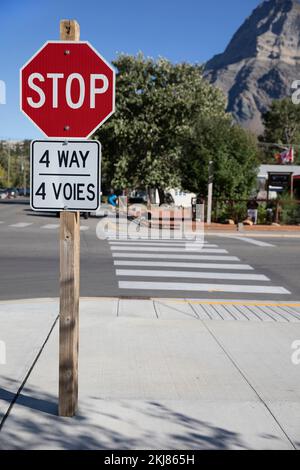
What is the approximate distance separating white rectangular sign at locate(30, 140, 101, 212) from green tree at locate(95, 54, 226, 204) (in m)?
32.5

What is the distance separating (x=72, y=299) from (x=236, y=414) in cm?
159

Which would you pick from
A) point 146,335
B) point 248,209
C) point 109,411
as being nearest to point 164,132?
point 248,209

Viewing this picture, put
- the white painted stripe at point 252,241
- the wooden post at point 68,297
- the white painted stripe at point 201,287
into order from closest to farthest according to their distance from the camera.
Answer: the wooden post at point 68,297 → the white painted stripe at point 201,287 → the white painted stripe at point 252,241

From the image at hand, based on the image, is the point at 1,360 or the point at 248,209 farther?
the point at 248,209

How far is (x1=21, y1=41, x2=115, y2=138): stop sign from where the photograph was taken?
13.4 ft

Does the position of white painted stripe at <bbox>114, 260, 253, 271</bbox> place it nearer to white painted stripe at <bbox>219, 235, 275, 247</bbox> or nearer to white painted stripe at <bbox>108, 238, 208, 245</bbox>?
white painted stripe at <bbox>108, 238, 208, 245</bbox>

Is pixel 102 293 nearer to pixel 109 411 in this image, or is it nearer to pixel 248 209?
pixel 109 411

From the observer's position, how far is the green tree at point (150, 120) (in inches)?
1457

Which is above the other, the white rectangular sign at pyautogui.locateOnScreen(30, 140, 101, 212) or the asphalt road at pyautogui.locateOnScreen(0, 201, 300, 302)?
the white rectangular sign at pyautogui.locateOnScreen(30, 140, 101, 212)

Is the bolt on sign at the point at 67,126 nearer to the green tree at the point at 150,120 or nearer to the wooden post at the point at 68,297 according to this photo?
the wooden post at the point at 68,297

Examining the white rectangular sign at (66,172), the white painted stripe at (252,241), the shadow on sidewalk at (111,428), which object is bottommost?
the shadow on sidewalk at (111,428)

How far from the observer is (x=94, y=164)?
4.11m

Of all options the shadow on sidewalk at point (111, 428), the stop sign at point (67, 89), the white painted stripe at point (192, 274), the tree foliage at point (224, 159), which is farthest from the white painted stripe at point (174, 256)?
the tree foliage at point (224, 159)

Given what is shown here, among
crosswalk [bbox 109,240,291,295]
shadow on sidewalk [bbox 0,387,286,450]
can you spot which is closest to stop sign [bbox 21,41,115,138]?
shadow on sidewalk [bbox 0,387,286,450]
